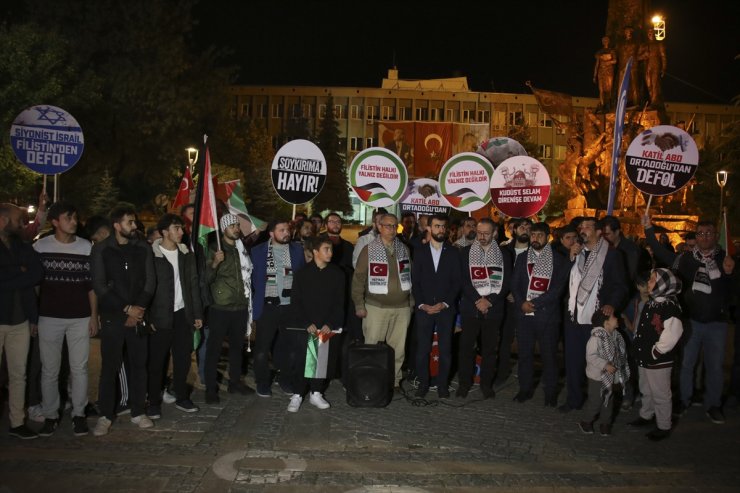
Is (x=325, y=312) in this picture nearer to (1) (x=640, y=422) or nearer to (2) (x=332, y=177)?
(1) (x=640, y=422)

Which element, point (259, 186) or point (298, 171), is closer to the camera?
point (298, 171)

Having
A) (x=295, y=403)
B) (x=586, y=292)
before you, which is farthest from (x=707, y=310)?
(x=295, y=403)

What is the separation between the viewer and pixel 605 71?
2736cm

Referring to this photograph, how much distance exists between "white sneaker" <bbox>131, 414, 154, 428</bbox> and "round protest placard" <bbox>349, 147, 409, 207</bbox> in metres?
5.48

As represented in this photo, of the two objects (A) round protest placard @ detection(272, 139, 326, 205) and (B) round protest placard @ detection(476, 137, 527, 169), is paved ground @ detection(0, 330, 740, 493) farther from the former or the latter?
(B) round protest placard @ detection(476, 137, 527, 169)

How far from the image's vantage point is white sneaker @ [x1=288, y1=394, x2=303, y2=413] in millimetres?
8057

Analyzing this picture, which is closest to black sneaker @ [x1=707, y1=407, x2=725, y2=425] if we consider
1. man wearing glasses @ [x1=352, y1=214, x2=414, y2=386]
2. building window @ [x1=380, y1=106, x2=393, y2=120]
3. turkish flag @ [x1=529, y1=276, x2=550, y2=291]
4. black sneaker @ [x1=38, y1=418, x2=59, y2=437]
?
turkish flag @ [x1=529, y1=276, x2=550, y2=291]

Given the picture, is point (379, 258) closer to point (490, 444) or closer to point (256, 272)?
point (256, 272)

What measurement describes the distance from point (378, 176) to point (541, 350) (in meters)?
4.27

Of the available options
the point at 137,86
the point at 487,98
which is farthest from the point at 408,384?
the point at 487,98

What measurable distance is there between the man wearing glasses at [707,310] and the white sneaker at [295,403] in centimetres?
441

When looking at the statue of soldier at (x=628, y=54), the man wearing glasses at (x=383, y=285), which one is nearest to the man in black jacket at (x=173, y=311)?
the man wearing glasses at (x=383, y=285)

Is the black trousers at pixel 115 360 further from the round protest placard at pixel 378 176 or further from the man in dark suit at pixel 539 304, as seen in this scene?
the round protest placard at pixel 378 176

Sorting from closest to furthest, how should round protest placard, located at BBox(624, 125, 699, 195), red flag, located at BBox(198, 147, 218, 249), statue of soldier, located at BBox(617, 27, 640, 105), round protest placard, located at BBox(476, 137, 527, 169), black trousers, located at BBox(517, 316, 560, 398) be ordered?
red flag, located at BBox(198, 147, 218, 249), black trousers, located at BBox(517, 316, 560, 398), round protest placard, located at BBox(624, 125, 699, 195), round protest placard, located at BBox(476, 137, 527, 169), statue of soldier, located at BBox(617, 27, 640, 105)
